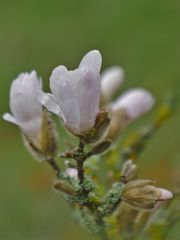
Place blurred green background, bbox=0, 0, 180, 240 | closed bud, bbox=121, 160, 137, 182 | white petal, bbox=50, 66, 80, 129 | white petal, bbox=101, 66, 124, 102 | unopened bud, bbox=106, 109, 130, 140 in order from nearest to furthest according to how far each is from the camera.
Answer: white petal, bbox=50, 66, 80, 129 < closed bud, bbox=121, 160, 137, 182 < unopened bud, bbox=106, 109, 130, 140 < white petal, bbox=101, 66, 124, 102 < blurred green background, bbox=0, 0, 180, 240

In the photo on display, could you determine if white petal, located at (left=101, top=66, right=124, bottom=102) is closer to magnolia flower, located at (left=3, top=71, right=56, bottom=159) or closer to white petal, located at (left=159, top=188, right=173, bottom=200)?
magnolia flower, located at (left=3, top=71, right=56, bottom=159)

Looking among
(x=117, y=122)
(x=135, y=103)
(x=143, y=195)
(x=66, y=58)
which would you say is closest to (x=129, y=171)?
(x=143, y=195)

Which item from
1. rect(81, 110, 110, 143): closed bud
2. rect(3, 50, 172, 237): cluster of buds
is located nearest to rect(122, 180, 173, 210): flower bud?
rect(3, 50, 172, 237): cluster of buds

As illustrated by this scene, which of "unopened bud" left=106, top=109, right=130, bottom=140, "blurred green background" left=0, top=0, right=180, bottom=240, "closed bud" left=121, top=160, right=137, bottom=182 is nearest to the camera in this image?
"closed bud" left=121, top=160, right=137, bottom=182

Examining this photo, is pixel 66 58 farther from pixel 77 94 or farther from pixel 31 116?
pixel 77 94

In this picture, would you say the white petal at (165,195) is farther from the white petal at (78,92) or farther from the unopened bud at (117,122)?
the unopened bud at (117,122)

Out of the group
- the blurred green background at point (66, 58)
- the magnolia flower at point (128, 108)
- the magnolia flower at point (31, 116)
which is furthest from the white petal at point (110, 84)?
the blurred green background at point (66, 58)

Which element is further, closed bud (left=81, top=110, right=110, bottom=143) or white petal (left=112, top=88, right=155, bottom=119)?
white petal (left=112, top=88, right=155, bottom=119)

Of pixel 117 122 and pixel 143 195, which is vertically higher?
pixel 117 122
